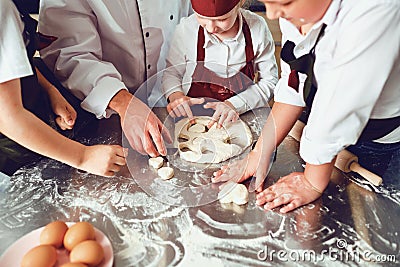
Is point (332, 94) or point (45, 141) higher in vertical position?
point (332, 94)

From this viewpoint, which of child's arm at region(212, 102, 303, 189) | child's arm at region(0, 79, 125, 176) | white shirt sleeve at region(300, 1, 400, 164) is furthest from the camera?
child's arm at region(212, 102, 303, 189)

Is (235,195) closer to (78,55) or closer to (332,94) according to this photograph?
(332,94)

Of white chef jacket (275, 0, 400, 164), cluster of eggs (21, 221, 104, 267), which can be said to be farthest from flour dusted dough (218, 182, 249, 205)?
cluster of eggs (21, 221, 104, 267)

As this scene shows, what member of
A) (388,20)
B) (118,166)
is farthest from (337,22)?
(118,166)

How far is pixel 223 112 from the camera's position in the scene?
2.99ft

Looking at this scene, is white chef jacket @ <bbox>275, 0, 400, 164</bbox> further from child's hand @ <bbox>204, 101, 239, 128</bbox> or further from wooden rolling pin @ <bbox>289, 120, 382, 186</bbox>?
child's hand @ <bbox>204, 101, 239, 128</bbox>

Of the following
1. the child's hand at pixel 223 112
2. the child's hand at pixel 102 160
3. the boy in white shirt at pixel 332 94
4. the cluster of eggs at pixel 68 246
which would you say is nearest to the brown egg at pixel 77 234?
the cluster of eggs at pixel 68 246

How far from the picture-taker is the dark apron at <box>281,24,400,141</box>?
28.8 inches

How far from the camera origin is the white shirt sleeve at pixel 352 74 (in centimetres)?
58

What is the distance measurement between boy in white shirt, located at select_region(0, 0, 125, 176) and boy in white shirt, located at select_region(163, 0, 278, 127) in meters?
0.21

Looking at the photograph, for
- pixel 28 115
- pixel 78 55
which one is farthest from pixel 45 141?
pixel 78 55

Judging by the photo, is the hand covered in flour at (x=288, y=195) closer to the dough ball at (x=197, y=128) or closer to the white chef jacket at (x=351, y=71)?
the white chef jacket at (x=351, y=71)

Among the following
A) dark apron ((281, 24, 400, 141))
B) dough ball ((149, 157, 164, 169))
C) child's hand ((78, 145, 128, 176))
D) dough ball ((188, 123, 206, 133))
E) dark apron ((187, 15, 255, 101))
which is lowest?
dough ball ((149, 157, 164, 169))

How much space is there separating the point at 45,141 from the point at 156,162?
208mm
